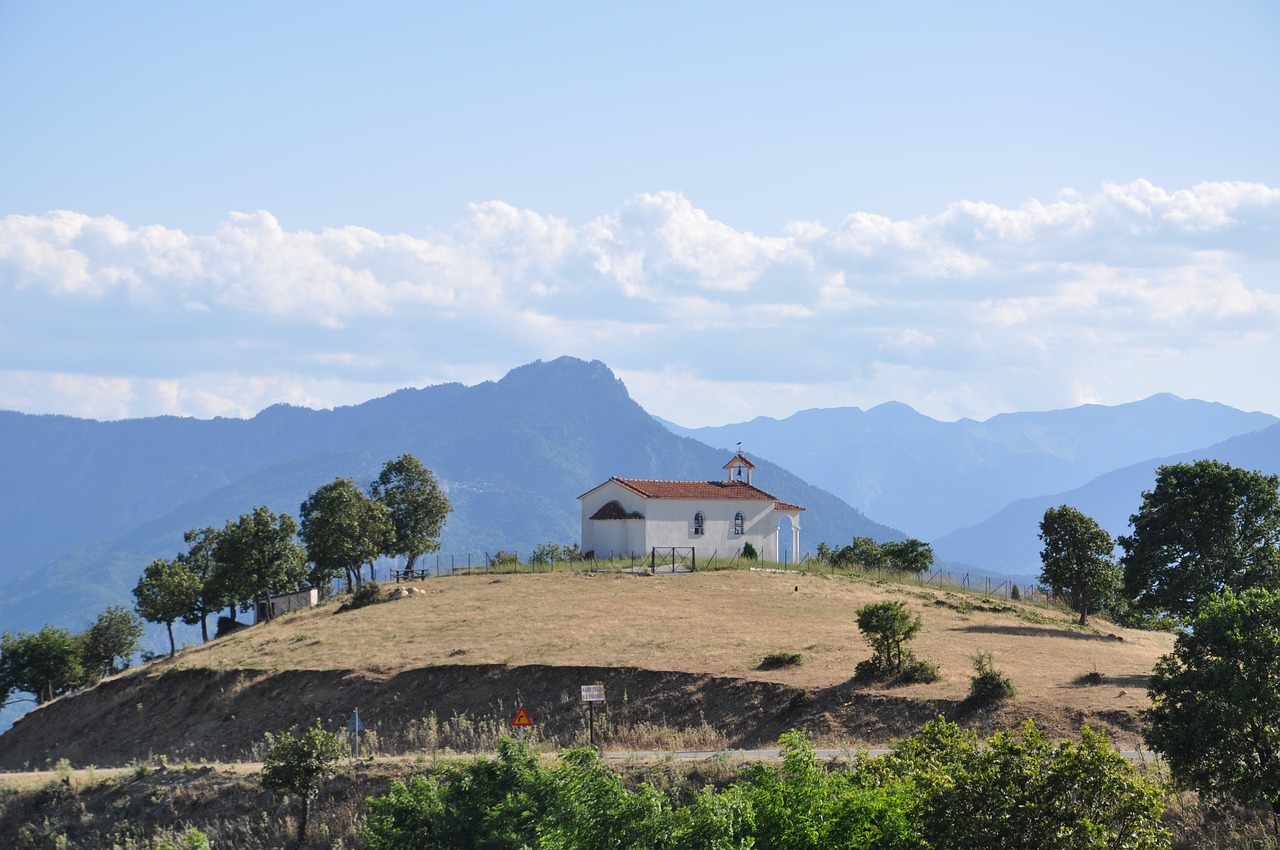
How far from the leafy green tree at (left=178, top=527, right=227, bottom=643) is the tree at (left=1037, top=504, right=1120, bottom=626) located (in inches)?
2060

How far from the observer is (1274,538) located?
4719 cm

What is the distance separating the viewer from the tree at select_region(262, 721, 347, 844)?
99.9 ft

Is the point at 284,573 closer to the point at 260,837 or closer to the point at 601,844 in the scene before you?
the point at 260,837

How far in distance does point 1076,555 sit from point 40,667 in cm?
7128

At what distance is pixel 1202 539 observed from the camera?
4750 centimetres

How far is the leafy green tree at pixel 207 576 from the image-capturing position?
7731cm

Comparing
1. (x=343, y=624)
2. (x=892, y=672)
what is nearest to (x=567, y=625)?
(x=343, y=624)

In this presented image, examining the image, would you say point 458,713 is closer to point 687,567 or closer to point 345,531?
point 687,567

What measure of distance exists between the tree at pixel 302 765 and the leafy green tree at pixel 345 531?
148ft

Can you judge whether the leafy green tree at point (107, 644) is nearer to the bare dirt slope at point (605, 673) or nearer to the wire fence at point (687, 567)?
the wire fence at point (687, 567)

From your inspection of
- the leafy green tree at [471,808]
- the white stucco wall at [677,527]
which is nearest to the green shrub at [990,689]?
the leafy green tree at [471,808]

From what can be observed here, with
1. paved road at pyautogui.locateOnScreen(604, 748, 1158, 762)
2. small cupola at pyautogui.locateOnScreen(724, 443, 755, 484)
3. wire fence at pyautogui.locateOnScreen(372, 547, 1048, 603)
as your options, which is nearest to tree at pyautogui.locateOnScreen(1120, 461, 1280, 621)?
wire fence at pyautogui.locateOnScreen(372, 547, 1048, 603)

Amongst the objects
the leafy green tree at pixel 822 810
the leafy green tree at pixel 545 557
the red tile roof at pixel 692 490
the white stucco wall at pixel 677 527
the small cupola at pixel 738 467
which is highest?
the small cupola at pixel 738 467

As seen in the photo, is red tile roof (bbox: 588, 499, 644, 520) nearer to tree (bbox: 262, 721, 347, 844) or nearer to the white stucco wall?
the white stucco wall
